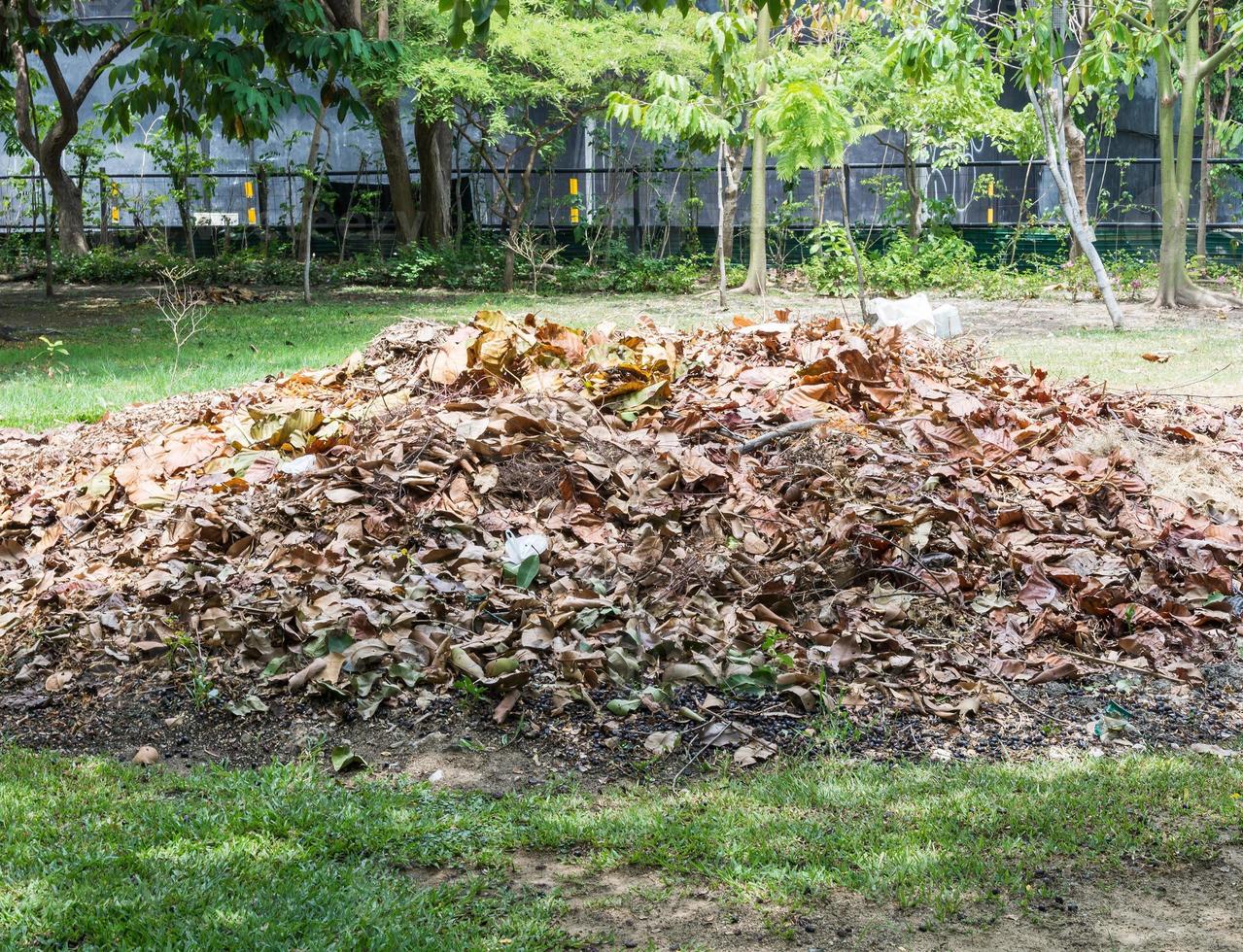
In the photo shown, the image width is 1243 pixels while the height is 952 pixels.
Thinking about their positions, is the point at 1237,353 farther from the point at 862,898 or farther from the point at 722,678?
the point at 862,898

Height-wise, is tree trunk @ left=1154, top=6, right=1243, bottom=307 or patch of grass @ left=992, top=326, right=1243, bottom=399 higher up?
tree trunk @ left=1154, top=6, right=1243, bottom=307

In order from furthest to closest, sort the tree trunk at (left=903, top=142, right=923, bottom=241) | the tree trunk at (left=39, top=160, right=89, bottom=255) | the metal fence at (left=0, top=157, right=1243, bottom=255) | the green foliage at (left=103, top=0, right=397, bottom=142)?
the tree trunk at (left=39, top=160, right=89, bottom=255) → the metal fence at (left=0, top=157, right=1243, bottom=255) → the tree trunk at (left=903, top=142, right=923, bottom=241) → the green foliage at (left=103, top=0, right=397, bottom=142)

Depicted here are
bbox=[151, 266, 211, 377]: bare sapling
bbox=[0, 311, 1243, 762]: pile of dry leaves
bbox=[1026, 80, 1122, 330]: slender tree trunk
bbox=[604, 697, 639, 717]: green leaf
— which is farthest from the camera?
bbox=[1026, 80, 1122, 330]: slender tree trunk

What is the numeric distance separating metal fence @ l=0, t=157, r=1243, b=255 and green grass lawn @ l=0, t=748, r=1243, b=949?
16604mm

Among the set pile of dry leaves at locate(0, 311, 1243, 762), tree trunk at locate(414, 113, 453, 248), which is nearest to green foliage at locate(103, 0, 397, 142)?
pile of dry leaves at locate(0, 311, 1243, 762)

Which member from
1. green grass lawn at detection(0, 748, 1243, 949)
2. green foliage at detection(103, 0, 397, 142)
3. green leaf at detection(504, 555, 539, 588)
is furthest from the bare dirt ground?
green foliage at detection(103, 0, 397, 142)

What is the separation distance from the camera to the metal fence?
20500 millimetres

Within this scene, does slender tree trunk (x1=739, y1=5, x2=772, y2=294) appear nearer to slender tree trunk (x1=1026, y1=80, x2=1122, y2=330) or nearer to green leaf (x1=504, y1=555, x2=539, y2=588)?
slender tree trunk (x1=1026, y1=80, x2=1122, y2=330)

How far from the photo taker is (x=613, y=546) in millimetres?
4566

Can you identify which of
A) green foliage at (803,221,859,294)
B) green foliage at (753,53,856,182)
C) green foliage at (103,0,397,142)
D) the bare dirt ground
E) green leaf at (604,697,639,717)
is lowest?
the bare dirt ground

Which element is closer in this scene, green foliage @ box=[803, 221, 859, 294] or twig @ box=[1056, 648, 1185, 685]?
twig @ box=[1056, 648, 1185, 685]

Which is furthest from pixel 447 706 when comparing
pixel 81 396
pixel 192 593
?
pixel 81 396

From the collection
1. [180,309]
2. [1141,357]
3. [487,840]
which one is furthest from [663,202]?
[487,840]

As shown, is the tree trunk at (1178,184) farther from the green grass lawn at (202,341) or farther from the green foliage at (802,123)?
the green foliage at (802,123)
